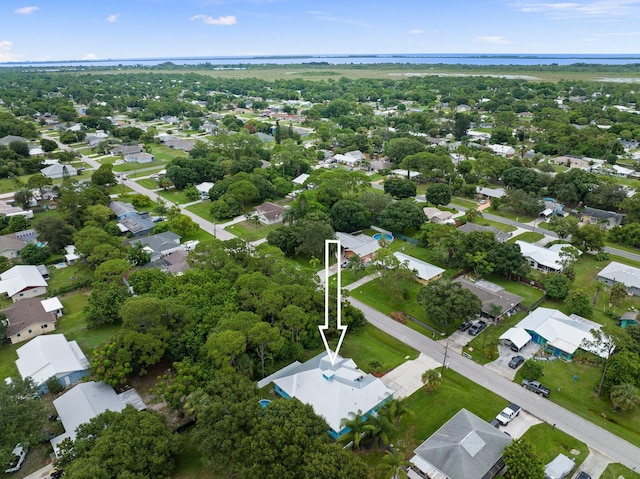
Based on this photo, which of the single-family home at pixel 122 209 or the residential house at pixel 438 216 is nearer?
the residential house at pixel 438 216

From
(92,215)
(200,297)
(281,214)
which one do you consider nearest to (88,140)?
(92,215)

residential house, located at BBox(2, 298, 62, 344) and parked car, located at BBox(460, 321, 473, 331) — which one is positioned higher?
residential house, located at BBox(2, 298, 62, 344)

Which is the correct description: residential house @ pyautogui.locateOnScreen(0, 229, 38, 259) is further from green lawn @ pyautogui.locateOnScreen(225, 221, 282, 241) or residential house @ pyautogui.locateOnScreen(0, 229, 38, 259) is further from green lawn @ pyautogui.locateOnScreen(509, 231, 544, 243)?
green lawn @ pyautogui.locateOnScreen(509, 231, 544, 243)

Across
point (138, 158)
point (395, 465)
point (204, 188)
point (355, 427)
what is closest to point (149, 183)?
point (204, 188)

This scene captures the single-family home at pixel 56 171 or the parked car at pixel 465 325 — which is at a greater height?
the single-family home at pixel 56 171

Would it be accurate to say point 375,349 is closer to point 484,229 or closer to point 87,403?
point 87,403

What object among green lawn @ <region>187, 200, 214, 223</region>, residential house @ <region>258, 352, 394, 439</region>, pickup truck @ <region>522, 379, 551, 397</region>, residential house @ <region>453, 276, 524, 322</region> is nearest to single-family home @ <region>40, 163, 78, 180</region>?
green lawn @ <region>187, 200, 214, 223</region>

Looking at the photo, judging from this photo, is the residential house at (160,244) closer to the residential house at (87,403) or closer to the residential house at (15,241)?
the residential house at (15,241)

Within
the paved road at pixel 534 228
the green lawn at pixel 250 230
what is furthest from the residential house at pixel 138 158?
the paved road at pixel 534 228
